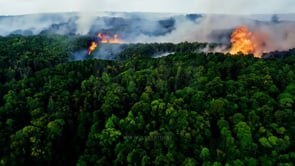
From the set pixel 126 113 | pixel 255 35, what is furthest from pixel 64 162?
pixel 255 35

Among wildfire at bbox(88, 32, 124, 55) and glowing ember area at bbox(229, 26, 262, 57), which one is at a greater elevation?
glowing ember area at bbox(229, 26, 262, 57)

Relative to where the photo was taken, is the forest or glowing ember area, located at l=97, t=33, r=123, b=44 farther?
glowing ember area, located at l=97, t=33, r=123, b=44

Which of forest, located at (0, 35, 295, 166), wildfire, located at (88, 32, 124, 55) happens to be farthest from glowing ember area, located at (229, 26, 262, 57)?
forest, located at (0, 35, 295, 166)

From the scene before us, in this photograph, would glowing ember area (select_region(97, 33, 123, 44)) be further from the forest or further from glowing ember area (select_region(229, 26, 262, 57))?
the forest

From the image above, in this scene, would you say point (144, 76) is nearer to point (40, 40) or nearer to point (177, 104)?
point (177, 104)

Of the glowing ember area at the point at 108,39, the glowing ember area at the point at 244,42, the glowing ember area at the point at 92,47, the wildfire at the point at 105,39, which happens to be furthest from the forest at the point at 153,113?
the glowing ember area at the point at 108,39

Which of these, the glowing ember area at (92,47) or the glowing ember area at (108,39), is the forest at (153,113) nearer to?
the glowing ember area at (92,47)
